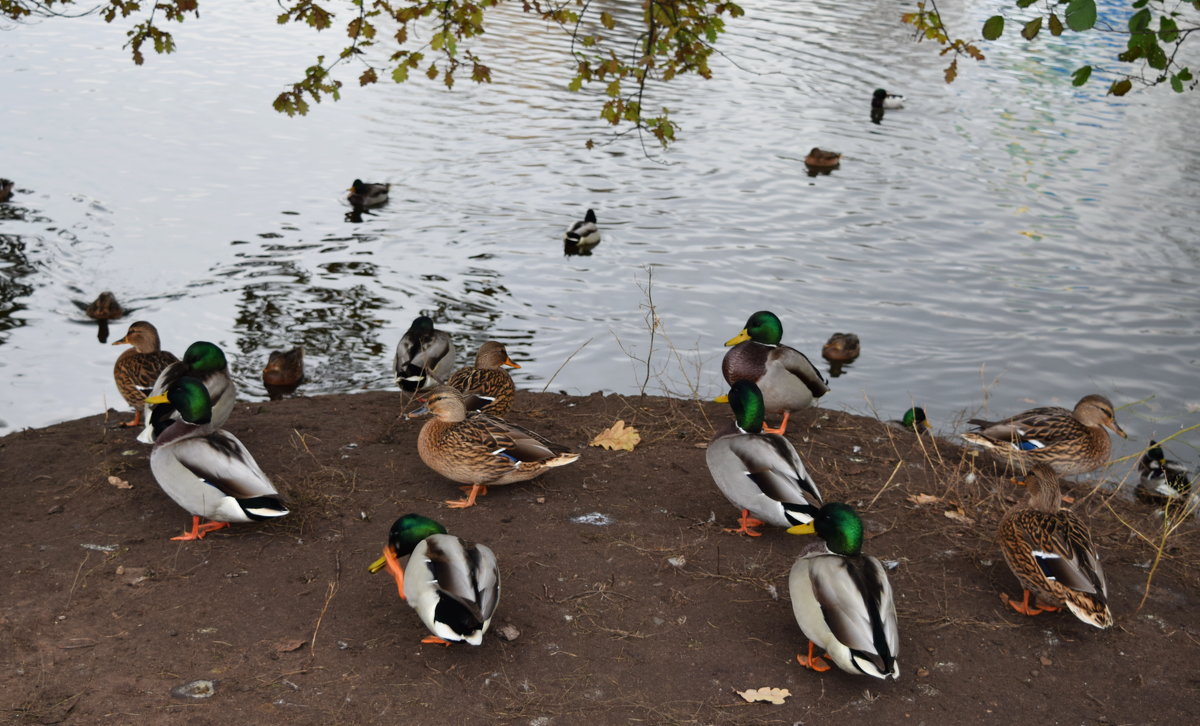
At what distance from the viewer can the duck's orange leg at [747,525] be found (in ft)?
19.7

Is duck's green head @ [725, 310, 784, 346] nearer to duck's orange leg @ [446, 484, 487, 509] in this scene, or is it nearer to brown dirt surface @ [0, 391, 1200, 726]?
brown dirt surface @ [0, 391, 1200, 726]

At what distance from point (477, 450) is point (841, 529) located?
225cm

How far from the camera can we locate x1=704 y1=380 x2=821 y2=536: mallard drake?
5621 millimetres

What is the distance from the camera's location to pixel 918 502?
21.3 ft

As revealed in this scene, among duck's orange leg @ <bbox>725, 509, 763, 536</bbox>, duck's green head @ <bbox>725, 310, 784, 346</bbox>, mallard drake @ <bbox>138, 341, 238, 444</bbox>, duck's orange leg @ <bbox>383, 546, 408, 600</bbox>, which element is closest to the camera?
duck's orange leg @ <bbox>383, 546, 408, 600</bbox>

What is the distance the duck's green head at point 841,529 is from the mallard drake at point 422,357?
4.28 m

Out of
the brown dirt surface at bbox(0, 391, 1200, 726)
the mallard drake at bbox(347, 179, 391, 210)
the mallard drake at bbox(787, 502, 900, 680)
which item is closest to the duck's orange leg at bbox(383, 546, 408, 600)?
the brown dirt surface at bbox(0, 391, 1200, 726)

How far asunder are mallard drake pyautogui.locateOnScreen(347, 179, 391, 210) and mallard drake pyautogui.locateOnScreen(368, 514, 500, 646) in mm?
10869

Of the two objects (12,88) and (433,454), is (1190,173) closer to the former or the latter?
(433,454)

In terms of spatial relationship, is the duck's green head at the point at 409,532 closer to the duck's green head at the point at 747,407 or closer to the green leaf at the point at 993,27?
the duck's green head at the point at 747,407

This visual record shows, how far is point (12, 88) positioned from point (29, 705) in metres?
19.2

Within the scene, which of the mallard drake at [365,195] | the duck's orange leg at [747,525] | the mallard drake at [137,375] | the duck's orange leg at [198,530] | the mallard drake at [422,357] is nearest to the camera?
the duck's orange leg at [198,530]

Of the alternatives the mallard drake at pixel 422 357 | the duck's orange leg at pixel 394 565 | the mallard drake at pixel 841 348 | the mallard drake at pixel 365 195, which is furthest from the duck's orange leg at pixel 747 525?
the mallard drake at pixel 365 195

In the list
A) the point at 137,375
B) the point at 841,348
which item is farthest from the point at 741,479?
the point at 841,348
